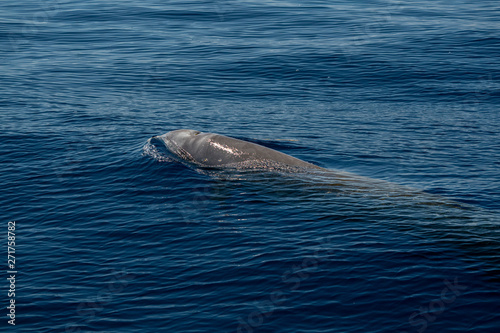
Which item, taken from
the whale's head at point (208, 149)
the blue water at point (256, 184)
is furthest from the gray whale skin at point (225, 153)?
the blue water at point (256, 184)

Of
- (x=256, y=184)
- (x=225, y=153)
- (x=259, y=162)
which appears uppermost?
(x=225, y=153)

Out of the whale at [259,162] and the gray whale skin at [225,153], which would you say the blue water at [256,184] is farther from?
the gray whale skin at [225,153]

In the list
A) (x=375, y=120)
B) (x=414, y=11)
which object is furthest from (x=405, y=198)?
(x=414, y=11)

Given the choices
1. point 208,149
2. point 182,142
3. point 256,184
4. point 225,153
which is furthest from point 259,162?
point 182,142

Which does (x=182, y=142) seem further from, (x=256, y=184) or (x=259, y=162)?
(x=256, y=184)

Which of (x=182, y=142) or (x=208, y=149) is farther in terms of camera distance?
(x=182, y=142)

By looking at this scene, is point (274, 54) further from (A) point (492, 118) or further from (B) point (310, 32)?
(A) point (492, 118)

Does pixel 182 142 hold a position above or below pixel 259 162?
above

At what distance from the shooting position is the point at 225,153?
22.8m

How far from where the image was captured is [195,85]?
37188 mm

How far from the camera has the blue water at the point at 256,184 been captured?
46.5 ft

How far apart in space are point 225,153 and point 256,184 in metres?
2.47

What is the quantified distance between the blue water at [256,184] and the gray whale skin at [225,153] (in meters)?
0.74

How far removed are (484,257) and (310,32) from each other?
115 ft
